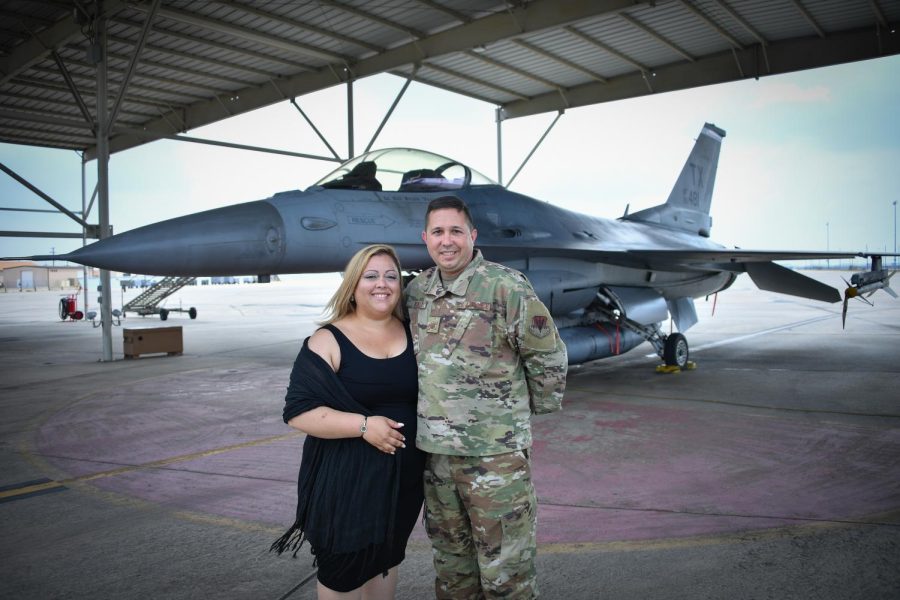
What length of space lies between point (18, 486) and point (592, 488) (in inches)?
154

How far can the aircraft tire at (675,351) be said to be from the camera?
8.78 m

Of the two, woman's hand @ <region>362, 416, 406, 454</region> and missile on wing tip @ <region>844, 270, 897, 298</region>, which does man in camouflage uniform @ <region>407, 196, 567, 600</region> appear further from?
missile on wing tip @ <region>844, 270, 897, 298</region>

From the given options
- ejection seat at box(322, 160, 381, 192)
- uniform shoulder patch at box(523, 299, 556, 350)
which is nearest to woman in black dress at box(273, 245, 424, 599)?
uniform shoulder patch at box(523, 299, 556, 350)

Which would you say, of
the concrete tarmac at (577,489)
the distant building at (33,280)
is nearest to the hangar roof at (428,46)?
the concrete tarmac at (577,489)

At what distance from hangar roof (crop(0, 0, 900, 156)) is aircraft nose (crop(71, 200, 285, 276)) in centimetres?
516

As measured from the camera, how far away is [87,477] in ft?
14.1

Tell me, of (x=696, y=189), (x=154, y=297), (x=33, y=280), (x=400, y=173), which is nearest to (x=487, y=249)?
(x=400, y=173)

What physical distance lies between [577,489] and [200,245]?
4.04 meters

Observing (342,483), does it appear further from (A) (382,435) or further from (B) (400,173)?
(B) (400,173)

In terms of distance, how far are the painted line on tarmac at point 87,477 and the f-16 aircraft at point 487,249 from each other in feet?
5.97

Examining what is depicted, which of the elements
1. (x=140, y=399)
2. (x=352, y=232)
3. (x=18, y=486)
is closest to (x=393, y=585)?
(x=18, y=486)

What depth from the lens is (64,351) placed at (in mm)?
12461

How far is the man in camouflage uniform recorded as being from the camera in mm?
2061

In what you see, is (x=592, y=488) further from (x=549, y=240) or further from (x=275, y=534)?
(x=549, y=240)
